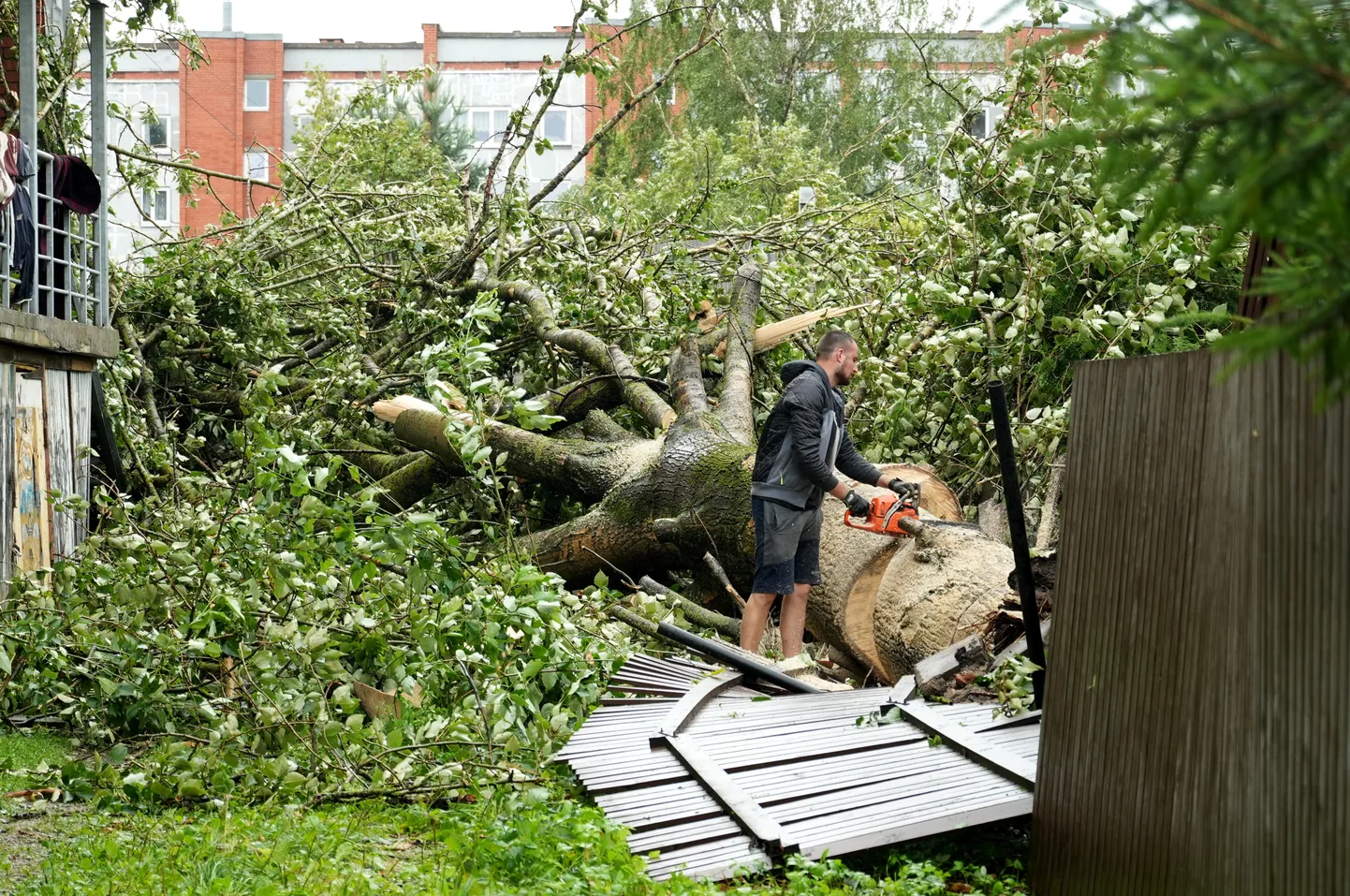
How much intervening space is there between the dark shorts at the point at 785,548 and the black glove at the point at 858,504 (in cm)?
45

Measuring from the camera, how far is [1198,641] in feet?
10.0

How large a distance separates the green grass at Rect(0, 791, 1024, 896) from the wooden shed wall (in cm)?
310

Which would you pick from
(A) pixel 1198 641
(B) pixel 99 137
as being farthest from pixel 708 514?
(A) pixel 1198 641

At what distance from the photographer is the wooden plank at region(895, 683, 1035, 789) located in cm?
409

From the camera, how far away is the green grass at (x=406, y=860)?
12.2 ft

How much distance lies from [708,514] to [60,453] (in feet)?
13.0

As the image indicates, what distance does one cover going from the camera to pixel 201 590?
588 centimetres

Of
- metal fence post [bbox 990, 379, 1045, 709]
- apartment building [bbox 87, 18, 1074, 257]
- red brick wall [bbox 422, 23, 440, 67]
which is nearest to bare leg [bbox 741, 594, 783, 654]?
metal fence post [bbox 990, 379, 1045, 709]

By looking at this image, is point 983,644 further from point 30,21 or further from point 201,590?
point 30,21

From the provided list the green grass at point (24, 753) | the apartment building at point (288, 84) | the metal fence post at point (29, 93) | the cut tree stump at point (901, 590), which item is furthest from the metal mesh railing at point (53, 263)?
the apartment building at point (288, 84)

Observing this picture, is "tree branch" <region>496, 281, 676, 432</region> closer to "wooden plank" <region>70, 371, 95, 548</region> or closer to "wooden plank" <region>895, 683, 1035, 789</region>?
"wooden plank" <region>70, 371, 95, 548</region>

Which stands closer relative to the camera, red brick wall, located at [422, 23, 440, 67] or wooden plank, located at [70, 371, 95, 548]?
wooden plank, located at [70, 371, 95, 548]

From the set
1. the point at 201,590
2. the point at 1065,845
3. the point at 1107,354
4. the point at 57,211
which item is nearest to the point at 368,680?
the point at 201,590

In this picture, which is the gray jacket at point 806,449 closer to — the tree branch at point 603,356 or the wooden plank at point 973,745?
the tree branch at point 603,356
